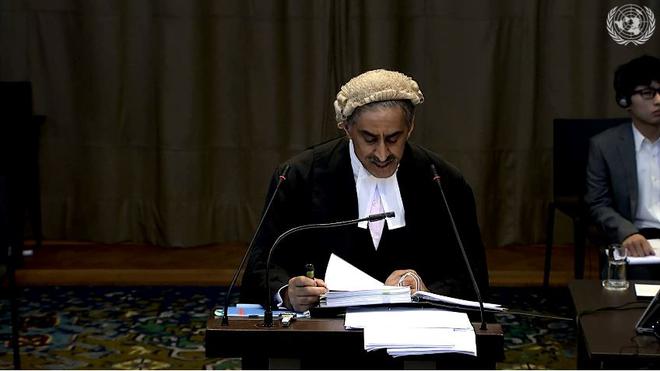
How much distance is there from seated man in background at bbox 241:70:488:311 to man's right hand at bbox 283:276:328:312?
0.35m

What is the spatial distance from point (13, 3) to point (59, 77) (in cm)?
58

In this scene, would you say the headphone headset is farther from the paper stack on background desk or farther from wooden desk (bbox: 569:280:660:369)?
the paper stack on background desk

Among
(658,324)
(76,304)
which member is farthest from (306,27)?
(658,324)

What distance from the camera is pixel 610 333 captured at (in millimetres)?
3240

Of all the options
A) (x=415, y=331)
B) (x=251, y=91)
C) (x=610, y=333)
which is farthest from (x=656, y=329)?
(x=251, y=91)

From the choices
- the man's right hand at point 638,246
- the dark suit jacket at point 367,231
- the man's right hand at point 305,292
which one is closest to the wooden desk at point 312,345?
the man's right hand at point 305,292

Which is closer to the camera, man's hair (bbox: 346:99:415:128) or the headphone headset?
the headphone headset

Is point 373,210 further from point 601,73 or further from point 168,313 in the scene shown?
point 601,73

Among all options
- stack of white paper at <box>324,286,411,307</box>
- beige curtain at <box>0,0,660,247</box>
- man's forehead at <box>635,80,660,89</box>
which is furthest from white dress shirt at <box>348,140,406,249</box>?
beige curtain at <box>0,0,660,247</box>

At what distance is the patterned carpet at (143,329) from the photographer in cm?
502

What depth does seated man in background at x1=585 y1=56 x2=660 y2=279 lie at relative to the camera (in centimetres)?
484

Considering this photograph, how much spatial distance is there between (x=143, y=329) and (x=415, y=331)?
3.00m

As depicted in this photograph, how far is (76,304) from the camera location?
6.01m

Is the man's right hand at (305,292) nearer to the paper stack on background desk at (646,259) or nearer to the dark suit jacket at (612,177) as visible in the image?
the paper stack on background desk at (646,259)
